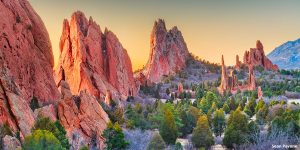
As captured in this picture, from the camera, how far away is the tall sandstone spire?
4309 centimetres

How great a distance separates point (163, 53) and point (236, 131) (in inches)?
5652

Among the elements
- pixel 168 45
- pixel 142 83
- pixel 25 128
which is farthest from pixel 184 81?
pixel 25 128

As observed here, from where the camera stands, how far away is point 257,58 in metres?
186

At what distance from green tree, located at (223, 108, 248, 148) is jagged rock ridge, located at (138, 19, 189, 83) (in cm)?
12801

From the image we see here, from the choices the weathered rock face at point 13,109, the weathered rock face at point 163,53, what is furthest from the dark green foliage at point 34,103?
the weathered rock face at point 163,53

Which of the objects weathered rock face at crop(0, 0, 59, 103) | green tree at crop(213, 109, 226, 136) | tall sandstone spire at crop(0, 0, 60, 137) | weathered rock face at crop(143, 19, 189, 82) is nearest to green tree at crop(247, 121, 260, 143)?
green tree at crop(213, 109, 226, 136)

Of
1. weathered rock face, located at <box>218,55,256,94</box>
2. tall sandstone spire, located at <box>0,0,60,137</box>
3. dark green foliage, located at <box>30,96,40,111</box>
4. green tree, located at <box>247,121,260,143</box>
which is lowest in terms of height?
green tree, located at <box>247,121,260,143</box>

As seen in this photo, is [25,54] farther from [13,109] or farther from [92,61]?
[92,61]

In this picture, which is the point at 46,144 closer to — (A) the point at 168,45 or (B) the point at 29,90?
(B) the point at 29,90

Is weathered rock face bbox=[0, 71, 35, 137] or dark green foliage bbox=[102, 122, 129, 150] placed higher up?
weathered rock face bbox=[0, 71, 35, 137]

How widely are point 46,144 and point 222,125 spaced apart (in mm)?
33474

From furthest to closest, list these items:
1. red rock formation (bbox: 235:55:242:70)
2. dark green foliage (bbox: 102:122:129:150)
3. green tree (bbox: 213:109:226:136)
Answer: red rock formation (bbox: 235:55:242:70), green tree (bbox: 213:109:226:136), dark green foliage (bbox: 102:122:129:150)

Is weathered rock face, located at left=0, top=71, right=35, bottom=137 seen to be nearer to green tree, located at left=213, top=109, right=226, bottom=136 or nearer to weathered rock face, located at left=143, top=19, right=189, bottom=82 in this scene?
green tree, located at left=213, top=109, right=226, bottom=136

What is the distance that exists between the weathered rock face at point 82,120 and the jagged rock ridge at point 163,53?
12981 cm
